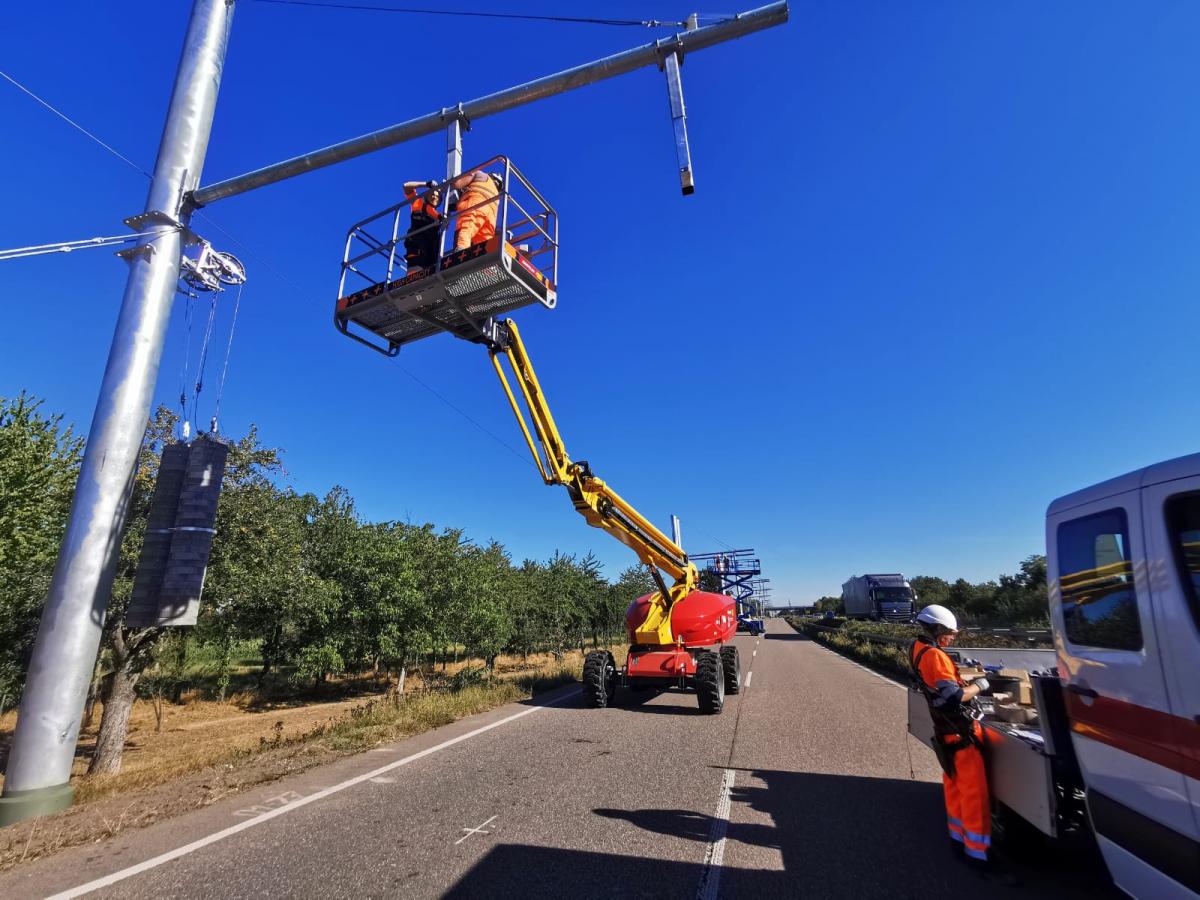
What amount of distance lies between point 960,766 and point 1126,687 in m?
1.57

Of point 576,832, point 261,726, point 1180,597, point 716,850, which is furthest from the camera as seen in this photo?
point 261,726

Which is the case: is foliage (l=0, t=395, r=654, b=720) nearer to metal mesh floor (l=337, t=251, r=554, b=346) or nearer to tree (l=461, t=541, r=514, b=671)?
tree (l=461, t=541, r=514, b=671)

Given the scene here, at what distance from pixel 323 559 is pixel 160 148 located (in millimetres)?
15295

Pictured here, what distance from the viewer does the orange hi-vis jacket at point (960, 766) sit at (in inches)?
148

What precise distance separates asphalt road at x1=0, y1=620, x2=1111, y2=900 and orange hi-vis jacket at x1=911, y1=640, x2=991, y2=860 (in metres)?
0.26

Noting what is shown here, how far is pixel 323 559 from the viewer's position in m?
19.0

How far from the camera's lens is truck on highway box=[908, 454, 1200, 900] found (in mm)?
2354

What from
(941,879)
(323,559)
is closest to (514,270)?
(941,879)

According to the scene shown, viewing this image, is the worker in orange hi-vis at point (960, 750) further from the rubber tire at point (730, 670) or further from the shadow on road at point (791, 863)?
the rubber tire at point (730, 670)

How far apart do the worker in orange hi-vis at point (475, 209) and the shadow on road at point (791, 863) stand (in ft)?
17.6

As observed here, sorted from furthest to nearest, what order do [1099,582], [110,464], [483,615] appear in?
[483,615] < [110,464] < [1099,582]


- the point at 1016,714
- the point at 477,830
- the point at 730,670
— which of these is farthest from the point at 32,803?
the point at 730,670

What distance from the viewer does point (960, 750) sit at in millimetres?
3854

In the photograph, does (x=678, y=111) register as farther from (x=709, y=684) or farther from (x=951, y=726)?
(x=709, y=684)
